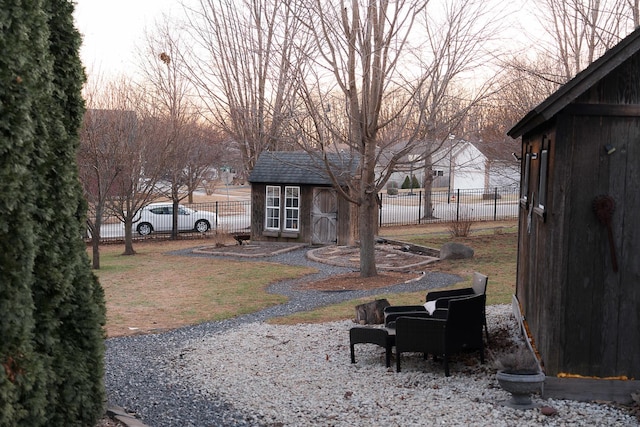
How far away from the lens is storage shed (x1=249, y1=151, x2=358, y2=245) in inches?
998

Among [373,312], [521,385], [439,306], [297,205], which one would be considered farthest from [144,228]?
[521,385]

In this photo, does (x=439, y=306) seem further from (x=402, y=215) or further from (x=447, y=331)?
(x=402, y=215)

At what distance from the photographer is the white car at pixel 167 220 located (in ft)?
102

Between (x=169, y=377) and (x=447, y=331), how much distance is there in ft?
11.5

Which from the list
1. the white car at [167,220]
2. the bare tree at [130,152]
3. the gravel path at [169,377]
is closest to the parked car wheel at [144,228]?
the white car at [167,220]

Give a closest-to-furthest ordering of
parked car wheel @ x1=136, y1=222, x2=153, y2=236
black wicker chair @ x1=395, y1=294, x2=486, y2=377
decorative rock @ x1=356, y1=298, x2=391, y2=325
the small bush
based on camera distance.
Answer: black wicker chair @ x1=395, y1=294, x2=486, y2=377 → decorative rock @ x1=356, y1=298, x2=391, y2=325 → the small bush → parked car wheel @ x1=136, y1=222, x2=153, y2=236

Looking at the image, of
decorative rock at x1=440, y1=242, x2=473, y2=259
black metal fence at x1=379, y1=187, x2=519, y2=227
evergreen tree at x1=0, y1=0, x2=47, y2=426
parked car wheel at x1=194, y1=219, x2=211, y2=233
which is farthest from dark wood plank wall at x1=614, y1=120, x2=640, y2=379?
parked car wheel at x1=194, y1=219, x2=211, y2=233

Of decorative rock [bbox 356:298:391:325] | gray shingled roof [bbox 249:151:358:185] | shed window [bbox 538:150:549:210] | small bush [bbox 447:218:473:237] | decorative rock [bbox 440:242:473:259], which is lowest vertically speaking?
decorative rock [bbox 356:298:391:325]

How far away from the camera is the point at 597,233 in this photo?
6.82m

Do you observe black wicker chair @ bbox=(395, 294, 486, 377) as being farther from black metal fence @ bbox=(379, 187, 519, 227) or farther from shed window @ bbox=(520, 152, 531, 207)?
black metal fence @ bbox=(379, 187, 519, 227)

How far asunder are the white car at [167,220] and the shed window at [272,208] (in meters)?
4.81

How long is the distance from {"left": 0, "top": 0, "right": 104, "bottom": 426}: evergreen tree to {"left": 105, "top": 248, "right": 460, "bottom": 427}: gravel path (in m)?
1.55

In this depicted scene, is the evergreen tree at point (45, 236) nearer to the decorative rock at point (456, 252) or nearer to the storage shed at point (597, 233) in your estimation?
the storage shed at point (597, 233)

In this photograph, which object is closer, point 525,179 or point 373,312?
point 525,179
